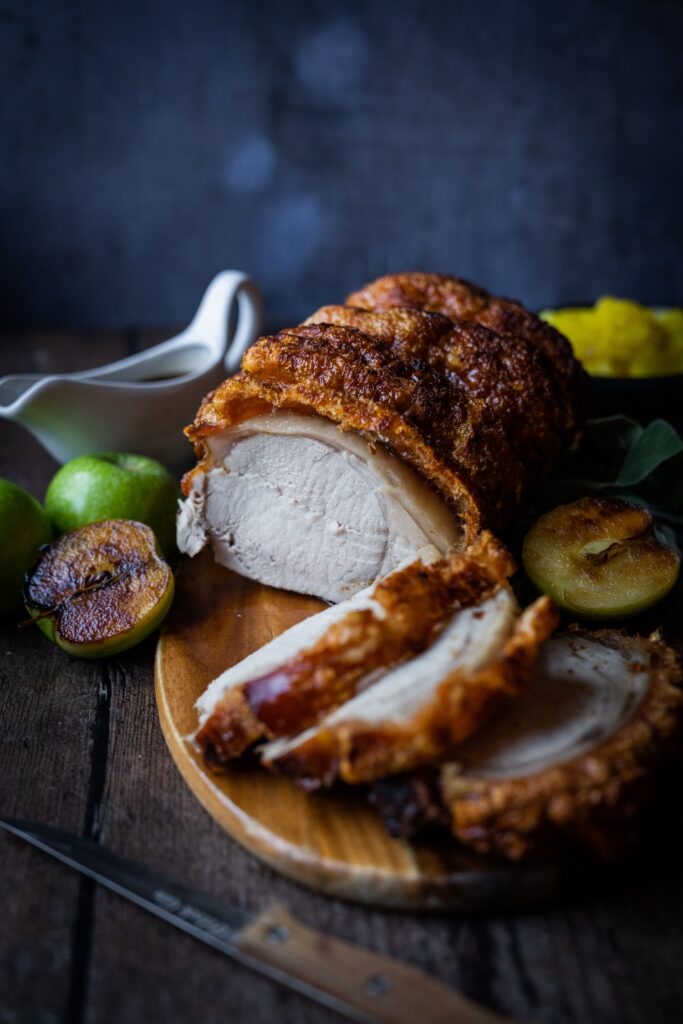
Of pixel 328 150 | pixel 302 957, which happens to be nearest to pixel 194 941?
pixel 302 957

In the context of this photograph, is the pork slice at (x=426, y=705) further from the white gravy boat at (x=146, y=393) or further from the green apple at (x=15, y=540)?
the white gravy boat at (x=146, y=393)

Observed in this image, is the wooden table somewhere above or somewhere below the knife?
below

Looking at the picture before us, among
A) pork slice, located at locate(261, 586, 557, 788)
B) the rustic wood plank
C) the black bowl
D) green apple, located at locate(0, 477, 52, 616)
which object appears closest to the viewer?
the rustic wood plank

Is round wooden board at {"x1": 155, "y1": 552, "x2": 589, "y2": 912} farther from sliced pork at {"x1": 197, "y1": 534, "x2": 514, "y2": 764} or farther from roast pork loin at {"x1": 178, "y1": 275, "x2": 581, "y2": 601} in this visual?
roast pork loin at {"x1": 178, "y1": 275, "x2": 581, "y2": 601}

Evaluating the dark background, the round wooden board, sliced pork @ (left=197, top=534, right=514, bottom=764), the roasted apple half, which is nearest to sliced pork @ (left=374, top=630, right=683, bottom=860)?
the round wooden board

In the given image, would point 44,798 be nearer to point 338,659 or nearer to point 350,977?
point 338,659

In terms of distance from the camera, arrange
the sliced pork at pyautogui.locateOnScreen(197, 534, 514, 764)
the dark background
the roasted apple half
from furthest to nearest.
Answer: the dark background
the roasted apple half
the sliced pork at pyautogui.locateOnScreen(197, 534, 514, 764)
